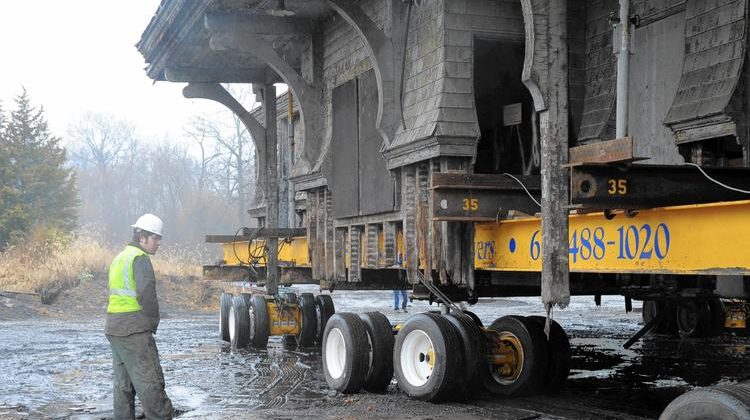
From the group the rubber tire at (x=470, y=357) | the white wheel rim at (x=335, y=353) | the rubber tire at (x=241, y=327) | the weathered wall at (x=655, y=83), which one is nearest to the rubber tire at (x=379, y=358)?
the white wheel rim at (x=335, y=353)

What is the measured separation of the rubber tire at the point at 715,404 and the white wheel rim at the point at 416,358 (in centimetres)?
423

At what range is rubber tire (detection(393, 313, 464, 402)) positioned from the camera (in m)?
9.15

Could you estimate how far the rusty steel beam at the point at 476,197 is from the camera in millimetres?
8992

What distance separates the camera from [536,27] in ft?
26.9

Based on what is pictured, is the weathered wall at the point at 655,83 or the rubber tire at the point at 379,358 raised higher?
the weathered wall at the point at 655,83

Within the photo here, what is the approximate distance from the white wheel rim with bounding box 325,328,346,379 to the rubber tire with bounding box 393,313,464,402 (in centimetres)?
124

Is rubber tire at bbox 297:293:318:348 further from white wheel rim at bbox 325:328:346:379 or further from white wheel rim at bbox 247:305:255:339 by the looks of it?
white wheel rim at bbox 325:328:346:379

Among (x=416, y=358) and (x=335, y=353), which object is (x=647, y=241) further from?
(x=335, y=353)

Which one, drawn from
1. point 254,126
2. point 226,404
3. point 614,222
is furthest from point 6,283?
point 614,222

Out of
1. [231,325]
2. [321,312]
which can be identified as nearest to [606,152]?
[321,312]

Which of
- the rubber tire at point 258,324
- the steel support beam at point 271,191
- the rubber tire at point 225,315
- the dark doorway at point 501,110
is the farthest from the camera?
the rubber tire at point 225,315

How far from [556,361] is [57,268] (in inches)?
948

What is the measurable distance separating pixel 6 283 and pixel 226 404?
21.6 metres

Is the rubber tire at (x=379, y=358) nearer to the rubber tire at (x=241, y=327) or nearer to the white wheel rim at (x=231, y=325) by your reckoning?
the rubber tire at (x=241, y=327)
